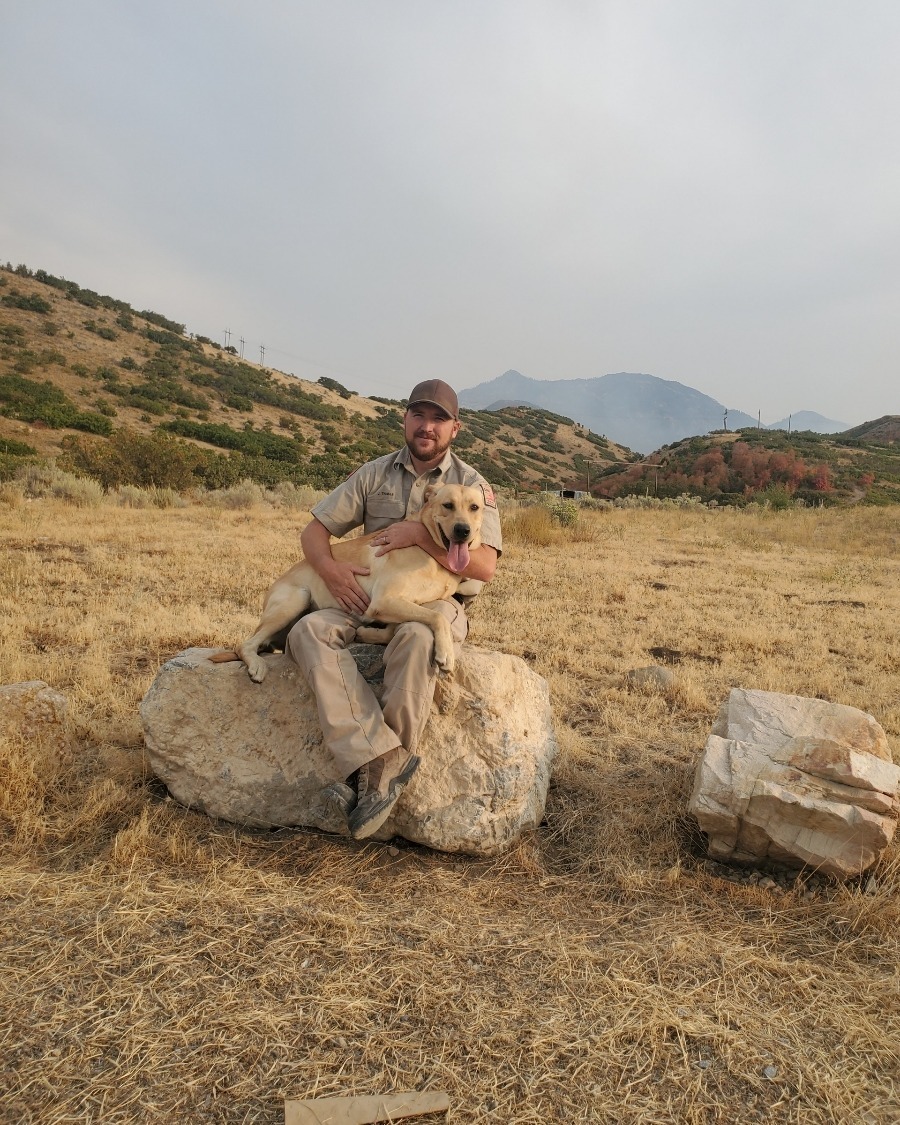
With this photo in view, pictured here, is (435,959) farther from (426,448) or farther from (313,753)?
(426,448)

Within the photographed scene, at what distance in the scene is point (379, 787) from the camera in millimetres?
3059

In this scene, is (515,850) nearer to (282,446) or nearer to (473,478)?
(473,478)

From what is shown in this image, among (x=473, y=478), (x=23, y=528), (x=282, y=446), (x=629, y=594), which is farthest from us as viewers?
(x=282, y=446)

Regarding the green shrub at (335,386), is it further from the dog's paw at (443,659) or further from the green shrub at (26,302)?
the dog's paw at (443,659)

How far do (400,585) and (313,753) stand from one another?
0.96 m

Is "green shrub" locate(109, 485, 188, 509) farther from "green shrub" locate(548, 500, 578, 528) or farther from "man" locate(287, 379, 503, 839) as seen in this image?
"man" locate(287, 379, 503, 839)

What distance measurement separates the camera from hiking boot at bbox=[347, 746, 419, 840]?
296 cm

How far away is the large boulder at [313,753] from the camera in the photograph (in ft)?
11.0

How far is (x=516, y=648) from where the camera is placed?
6586mm

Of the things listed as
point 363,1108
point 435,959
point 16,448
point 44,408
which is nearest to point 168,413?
point 44,408

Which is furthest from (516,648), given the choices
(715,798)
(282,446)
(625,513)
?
(282,446)

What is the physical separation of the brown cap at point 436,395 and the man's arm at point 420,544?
0.68m

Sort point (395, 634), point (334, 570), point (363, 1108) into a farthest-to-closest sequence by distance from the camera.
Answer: point (334, 570), point (395, 634), point (363, 1108)

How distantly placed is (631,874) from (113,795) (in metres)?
2.56
